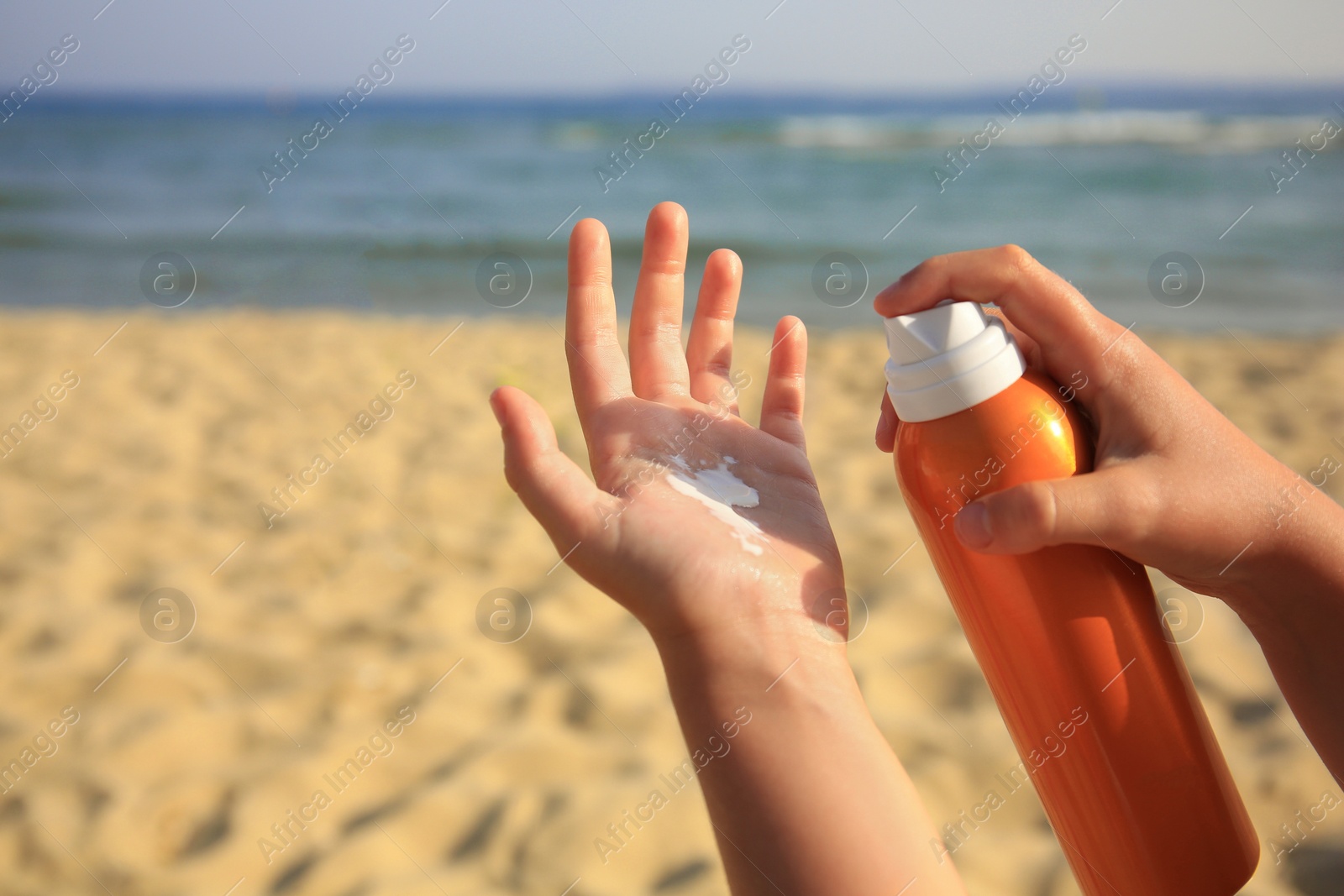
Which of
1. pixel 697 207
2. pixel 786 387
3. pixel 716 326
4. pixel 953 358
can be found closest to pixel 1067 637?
pixel 953 358

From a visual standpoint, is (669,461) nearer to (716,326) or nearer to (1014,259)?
(716,326)

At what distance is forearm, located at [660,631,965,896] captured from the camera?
1.02 meters

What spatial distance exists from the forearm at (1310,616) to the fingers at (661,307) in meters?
0.89

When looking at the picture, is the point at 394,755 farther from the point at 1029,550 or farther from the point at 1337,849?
the point at 1337,849

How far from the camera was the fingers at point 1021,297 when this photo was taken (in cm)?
115

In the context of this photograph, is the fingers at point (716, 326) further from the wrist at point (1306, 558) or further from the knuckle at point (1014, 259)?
the wrist at point (1306, 558)

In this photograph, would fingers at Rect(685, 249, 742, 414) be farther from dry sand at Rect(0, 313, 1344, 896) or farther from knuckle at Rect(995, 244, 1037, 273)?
dry sand at Rect(0, 313, 1344, 896)

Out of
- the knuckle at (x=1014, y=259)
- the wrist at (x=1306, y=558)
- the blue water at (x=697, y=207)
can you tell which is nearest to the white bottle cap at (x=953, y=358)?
the knuckle at (x=1014, y=259)

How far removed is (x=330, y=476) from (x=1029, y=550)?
10.3 ft

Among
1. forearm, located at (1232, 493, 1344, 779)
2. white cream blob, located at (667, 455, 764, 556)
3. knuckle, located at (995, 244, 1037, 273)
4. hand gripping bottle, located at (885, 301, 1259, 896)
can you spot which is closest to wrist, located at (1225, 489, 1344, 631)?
forearm, located at (1232, 493, 1344, 779)

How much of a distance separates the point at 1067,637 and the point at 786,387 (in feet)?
2.18

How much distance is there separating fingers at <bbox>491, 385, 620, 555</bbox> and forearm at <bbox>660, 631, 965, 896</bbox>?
0.66 ft

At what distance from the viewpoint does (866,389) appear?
4.74 metres

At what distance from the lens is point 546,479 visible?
1.20m
